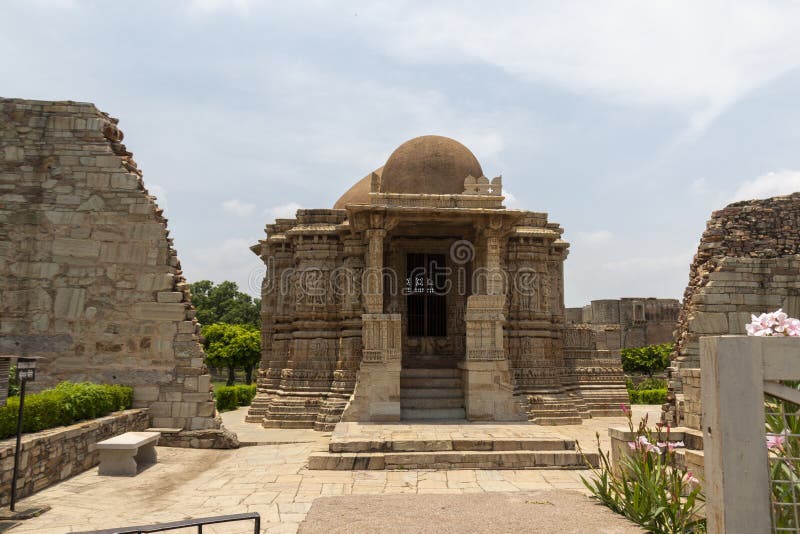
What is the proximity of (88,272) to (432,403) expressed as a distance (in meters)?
7.74

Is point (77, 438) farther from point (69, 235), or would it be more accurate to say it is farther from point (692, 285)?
point (692, 285)

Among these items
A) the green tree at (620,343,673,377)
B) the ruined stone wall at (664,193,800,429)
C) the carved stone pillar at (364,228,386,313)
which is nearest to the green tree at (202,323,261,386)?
the carved stone pillar at (364,228,386,313)

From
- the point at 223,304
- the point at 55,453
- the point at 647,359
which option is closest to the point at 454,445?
the point at 55,453

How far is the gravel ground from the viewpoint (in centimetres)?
592

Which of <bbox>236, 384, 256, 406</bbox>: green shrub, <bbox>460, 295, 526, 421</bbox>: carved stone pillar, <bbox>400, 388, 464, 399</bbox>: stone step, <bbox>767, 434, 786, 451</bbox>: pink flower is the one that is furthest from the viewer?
<bbox>236, 384, 256, 406</bbox>: green shrub

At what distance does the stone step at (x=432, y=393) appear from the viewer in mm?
13758

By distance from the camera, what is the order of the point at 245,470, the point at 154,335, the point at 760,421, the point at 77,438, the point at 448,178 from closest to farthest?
the point at 760,421
the point at 77,438
the point at 245,470
the point at 154,335
the point at 448,178

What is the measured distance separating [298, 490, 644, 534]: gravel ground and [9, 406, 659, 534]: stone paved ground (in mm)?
494

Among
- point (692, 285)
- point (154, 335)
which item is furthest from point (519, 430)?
point (154, 335)

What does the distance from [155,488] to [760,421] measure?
23.8 feet

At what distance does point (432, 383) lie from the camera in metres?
14.1

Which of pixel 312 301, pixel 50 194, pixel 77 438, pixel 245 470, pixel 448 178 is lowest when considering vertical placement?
pixel 245 470

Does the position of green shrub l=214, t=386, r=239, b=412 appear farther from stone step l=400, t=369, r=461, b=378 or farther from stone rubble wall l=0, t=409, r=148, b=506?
stone rubble wall l=0, t=409, r=148, b=506

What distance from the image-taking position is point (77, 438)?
27.6ft
